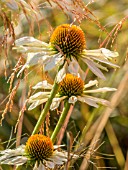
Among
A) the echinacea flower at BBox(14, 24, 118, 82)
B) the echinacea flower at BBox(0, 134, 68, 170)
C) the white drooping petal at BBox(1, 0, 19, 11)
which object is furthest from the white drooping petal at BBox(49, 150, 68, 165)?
the white drooping petal at BBox(1, 0, 19, 11)

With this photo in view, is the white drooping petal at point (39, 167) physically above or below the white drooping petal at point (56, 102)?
below

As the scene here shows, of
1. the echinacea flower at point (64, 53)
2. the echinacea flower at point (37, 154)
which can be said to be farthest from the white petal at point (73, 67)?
the echinacea flower at point (37, 154)

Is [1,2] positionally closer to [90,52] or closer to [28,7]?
[28,7]

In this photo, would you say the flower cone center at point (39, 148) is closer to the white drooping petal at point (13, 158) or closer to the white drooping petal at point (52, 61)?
the white drooping petal at point (13, 158)

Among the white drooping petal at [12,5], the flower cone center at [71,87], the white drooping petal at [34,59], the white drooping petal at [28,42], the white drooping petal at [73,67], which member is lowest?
the flower cone center at [71,87]

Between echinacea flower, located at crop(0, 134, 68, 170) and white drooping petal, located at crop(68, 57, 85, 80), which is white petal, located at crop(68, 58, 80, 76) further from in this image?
echinacea flower, located at crop(0, 134, 68, 170)

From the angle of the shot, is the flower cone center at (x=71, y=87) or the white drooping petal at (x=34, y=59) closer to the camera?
the white drooping petal at (x=34, y=59)

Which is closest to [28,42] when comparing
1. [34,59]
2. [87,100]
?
[34,59]

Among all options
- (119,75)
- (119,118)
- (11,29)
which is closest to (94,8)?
(119,75)

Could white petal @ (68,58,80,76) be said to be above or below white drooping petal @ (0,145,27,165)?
above
